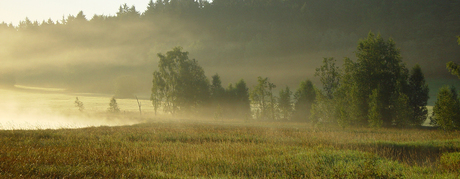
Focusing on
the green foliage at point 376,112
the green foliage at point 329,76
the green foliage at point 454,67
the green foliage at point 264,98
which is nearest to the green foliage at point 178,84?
the green foliage at point 264,98

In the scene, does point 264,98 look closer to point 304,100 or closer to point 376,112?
point 304,100

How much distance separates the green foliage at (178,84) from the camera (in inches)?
2973

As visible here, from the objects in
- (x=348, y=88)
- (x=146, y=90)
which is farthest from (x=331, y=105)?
(x=146, y=90)

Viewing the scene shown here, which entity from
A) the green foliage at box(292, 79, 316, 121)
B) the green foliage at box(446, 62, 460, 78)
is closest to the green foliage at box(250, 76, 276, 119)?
the green foliage at box(292, 79, 316, 121)

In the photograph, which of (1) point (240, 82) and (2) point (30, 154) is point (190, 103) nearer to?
(1) point (240, 82)

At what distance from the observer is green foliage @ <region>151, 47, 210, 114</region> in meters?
75.5

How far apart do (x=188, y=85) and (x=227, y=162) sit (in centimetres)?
6658

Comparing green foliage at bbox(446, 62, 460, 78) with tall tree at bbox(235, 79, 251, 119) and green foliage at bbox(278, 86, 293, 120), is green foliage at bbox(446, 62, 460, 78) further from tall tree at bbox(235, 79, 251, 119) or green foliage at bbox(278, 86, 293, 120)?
tall tree at bbox(235, 79, 251, 119)

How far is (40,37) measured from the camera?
620 feet

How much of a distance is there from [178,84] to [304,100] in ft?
120

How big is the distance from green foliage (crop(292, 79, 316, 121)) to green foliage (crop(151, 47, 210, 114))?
28265 millimetres

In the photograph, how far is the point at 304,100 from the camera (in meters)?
76.4

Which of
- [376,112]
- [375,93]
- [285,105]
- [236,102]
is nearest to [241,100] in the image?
[236,102]

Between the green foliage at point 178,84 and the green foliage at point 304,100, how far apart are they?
28.3m
